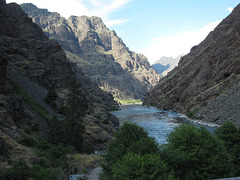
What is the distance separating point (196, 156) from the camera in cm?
1761

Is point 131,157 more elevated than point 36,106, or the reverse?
point 36,106

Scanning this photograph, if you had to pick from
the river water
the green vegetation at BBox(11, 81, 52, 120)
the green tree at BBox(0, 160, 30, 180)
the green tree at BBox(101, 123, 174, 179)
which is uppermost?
the green vegetation at BBox(11, 81, 52, 120)

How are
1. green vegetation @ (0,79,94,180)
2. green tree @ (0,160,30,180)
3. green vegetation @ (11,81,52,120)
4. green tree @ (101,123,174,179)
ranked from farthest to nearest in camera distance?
green vegetation @ (11,81,52,120) < green vegetation @ (0,79,94,180) < green tree @ (0,160,30,180) < green tree @ (101,123,174,179)

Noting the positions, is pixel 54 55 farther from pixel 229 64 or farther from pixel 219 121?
pixel 229 64

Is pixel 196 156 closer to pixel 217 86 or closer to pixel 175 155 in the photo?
pixel 175 155

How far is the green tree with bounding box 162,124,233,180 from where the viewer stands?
16453 millimetres

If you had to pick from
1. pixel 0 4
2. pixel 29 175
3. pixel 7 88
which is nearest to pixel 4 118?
pixel 7 88

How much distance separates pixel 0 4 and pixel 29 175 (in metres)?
99.0

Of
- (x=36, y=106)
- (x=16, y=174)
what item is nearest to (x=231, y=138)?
(x=16, y=174)

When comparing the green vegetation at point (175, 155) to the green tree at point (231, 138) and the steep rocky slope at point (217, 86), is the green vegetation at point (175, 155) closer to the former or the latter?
the green tree at point (231, 138)

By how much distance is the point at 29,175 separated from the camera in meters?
15.2

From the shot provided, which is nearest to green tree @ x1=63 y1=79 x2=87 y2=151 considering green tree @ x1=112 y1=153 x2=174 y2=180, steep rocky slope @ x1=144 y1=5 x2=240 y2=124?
green tree @ x1=112 y1=153 x2=174 y2=180

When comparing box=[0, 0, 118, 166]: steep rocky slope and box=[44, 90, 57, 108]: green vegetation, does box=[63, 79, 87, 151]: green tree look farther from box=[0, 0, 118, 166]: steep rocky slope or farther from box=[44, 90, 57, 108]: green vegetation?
box=[44, 90, 57, 108]: green vegetation

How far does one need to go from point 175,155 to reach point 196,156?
2.35 metres
